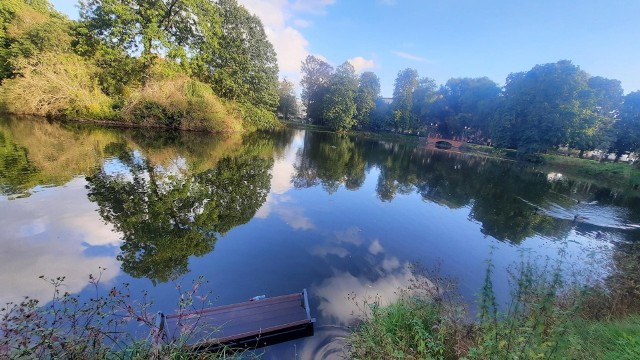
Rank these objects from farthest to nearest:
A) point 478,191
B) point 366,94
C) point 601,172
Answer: point 366,94, point 601,172, point 478,191

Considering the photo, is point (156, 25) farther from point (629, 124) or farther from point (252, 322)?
point (629, 124)

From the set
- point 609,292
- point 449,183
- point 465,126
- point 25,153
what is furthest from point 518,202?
point 465,126

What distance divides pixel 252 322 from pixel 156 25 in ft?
134

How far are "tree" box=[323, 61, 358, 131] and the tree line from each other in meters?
0.25

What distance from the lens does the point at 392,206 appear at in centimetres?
1655

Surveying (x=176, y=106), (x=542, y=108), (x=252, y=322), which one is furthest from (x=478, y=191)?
(x=542, y=108)

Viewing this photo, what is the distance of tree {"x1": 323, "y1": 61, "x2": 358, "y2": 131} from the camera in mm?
69750

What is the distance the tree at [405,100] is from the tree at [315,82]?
2059cm

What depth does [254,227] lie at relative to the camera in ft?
37.6

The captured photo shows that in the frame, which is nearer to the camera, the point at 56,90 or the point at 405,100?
the point at 56,90

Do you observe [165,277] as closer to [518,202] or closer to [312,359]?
[312,359]

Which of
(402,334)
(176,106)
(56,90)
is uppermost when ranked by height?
(56,90)

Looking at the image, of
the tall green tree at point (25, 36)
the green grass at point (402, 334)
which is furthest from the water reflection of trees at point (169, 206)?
the tall green tree at point (25, 36)

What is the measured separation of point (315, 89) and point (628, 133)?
6792 centimetres
